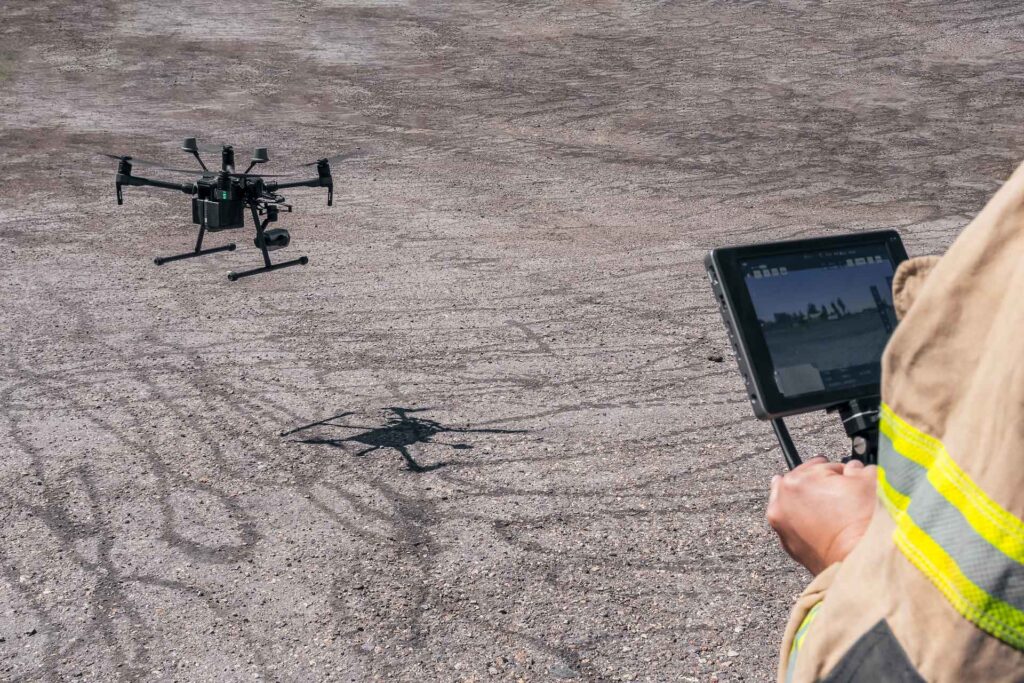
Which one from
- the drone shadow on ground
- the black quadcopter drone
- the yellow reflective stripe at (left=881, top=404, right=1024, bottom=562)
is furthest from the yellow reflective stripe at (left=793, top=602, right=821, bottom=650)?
the black quadcopter drone

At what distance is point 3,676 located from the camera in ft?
16.3

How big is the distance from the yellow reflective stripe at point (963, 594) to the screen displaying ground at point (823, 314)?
0.93 metres

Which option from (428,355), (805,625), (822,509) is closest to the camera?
(805,625)

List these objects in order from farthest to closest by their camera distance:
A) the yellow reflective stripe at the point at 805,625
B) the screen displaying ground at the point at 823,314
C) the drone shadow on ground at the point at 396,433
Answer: the drone shadow on ground at the point at 396,433, the screen displaying ground at the point at 823,314, the yellow reflective stripe at the point at 805,625

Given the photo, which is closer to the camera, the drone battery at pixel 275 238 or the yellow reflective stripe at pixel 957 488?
the yellow reflective stripe at pixel 957 488

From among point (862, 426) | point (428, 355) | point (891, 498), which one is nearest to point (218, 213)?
point (428, 355)

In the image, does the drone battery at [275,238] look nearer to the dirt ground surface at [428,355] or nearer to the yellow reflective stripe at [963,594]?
the dirt ground surface at [428,355]

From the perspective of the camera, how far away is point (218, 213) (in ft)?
24.5

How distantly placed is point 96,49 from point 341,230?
45.6 feet

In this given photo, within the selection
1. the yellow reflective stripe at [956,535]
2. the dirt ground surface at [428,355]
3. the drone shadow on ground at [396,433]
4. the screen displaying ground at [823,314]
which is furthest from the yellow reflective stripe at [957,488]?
the drone shadow on ground at [396,433]

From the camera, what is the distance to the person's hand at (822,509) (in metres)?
1.68

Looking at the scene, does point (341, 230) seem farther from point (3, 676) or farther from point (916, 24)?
point (916, 24)

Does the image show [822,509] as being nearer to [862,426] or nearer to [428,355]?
[862,426]

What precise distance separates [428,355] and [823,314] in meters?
7.23
